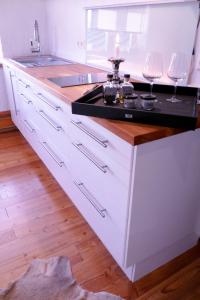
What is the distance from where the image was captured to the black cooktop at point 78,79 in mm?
1627

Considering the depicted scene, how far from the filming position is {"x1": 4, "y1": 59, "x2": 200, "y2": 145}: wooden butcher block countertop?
0.92 metres

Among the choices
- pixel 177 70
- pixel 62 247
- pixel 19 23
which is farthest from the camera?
pixel 19 23

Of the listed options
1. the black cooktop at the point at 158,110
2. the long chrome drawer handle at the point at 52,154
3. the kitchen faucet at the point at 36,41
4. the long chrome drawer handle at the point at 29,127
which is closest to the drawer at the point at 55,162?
the long chrome drawer handle at the point at 52,154

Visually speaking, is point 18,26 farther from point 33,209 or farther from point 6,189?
point 33,209

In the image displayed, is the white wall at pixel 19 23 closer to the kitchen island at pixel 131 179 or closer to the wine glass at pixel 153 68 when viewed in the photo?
the kitchen island at pixel 131 179

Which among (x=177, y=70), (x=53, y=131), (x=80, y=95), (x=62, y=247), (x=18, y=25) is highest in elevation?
(x=18, y=25)

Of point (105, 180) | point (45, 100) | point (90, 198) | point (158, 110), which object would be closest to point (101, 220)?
point (90, 198)

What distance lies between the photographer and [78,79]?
1751mm

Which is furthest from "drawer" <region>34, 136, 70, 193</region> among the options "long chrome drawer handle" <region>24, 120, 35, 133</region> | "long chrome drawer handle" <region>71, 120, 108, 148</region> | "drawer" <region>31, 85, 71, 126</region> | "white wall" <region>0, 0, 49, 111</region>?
"white wall" <region>0, 0, 49, 111</region>

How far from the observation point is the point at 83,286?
1309mm

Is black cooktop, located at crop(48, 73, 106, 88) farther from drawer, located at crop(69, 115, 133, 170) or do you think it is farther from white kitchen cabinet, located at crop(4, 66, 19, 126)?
white kitchen cabinet, located at crop(4, 66, 19, 126)

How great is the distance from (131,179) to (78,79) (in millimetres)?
1020

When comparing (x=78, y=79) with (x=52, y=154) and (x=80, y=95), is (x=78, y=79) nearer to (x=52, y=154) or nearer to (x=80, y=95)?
(x=80, y=95)

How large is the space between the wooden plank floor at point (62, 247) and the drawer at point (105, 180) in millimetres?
393
